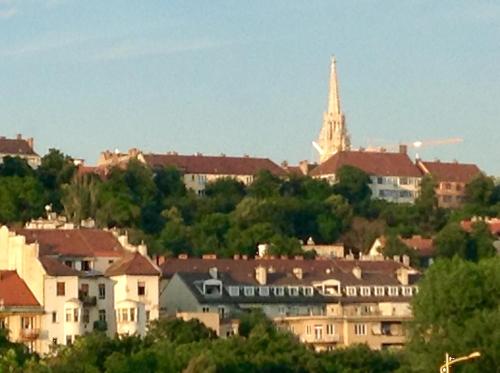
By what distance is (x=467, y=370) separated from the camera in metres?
91.6

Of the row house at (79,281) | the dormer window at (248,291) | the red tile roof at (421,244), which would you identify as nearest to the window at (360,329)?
the dormer window at (248,291)

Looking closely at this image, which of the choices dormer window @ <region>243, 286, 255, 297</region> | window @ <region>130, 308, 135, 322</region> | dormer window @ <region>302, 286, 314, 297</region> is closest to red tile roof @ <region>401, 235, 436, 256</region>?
dormer window @ <region>302, 286, 314, 297</region>

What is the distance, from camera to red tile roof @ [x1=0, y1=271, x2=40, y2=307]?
107 metres

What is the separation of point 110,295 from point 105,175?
49.7 meters

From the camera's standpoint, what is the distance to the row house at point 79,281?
353 feet

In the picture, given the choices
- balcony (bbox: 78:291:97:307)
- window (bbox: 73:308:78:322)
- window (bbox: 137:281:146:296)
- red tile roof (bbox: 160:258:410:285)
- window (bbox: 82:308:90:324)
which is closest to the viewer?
window (bbox: 73:308:78:322)

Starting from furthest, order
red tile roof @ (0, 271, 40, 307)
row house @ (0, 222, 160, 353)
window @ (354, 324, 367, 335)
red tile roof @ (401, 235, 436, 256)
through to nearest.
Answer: red tile roof @ (401, 235, 436, 256), window @ (354, 324, 367, 335), row house @ (0, 222, 160, 353), red tile roof @ (0, 271, 40, 307)

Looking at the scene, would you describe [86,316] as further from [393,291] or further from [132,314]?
[393,291]

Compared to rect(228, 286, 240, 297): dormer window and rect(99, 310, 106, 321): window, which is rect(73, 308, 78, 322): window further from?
rect(228, 286, 240, 297): dormer window

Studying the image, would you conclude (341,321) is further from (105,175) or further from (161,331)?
(105,175)

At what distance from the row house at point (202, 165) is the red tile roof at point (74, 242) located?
6015 cm

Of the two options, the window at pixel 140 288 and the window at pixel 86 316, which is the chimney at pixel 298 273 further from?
the window at pixel 86 316

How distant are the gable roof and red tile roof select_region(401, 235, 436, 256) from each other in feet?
125

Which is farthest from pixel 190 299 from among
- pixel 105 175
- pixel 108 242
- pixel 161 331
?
pixel 105 175
